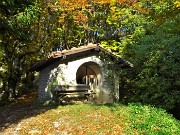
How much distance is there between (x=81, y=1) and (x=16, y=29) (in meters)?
10.0

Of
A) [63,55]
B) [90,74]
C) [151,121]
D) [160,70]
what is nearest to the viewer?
[151,121]

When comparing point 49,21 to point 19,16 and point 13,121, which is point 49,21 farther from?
point 13,121

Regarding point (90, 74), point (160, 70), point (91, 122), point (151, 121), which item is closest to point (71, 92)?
point (91, 122)

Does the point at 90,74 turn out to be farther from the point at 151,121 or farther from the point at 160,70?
the point at 151,121

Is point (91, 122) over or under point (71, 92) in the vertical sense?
under

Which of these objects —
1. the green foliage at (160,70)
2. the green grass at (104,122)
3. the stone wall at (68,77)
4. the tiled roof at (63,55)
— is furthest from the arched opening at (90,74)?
the green grass at (104,122)

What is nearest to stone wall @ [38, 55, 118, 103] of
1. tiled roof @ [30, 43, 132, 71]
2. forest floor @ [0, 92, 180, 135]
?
tiled roof @ [30, 43, 132, 71]

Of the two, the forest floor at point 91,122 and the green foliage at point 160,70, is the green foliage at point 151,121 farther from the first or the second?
the green foliage at point 160,70

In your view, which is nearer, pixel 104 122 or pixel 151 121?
pixel 151 121

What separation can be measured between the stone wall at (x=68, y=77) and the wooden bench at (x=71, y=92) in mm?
681

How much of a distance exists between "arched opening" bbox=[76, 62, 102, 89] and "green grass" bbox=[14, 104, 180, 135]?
7.00 meters

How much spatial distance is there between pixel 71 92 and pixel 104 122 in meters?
6.59

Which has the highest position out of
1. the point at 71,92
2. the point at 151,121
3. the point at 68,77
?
the point at 68,77

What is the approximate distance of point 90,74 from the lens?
30719mm
